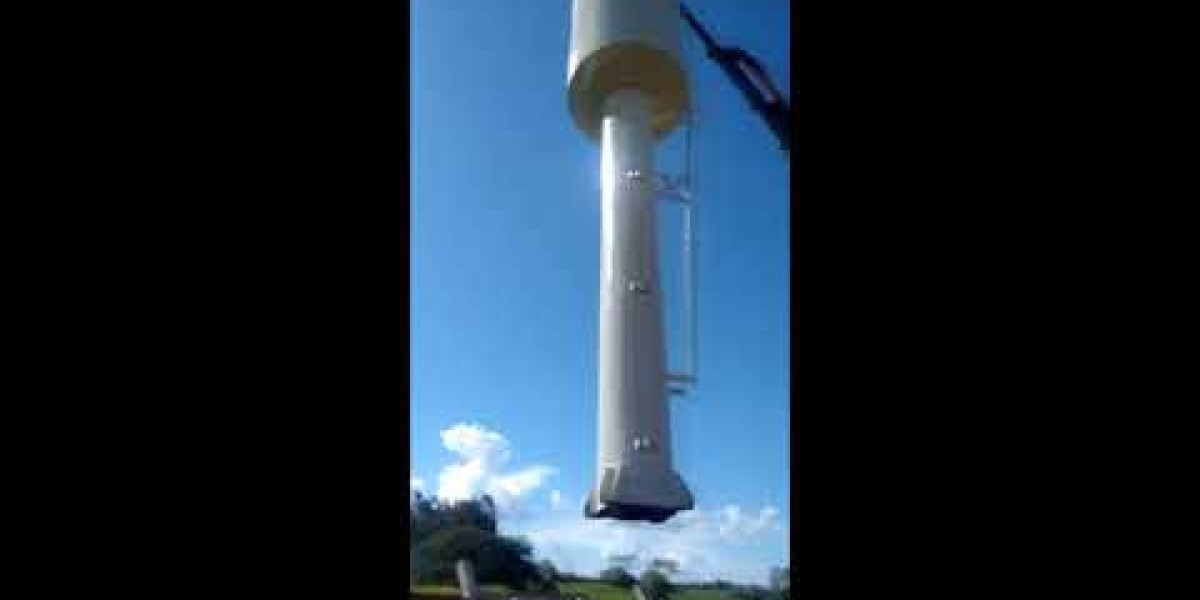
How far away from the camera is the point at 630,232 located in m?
14.7

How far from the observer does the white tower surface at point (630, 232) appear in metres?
13.8

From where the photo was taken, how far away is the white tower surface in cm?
1379
